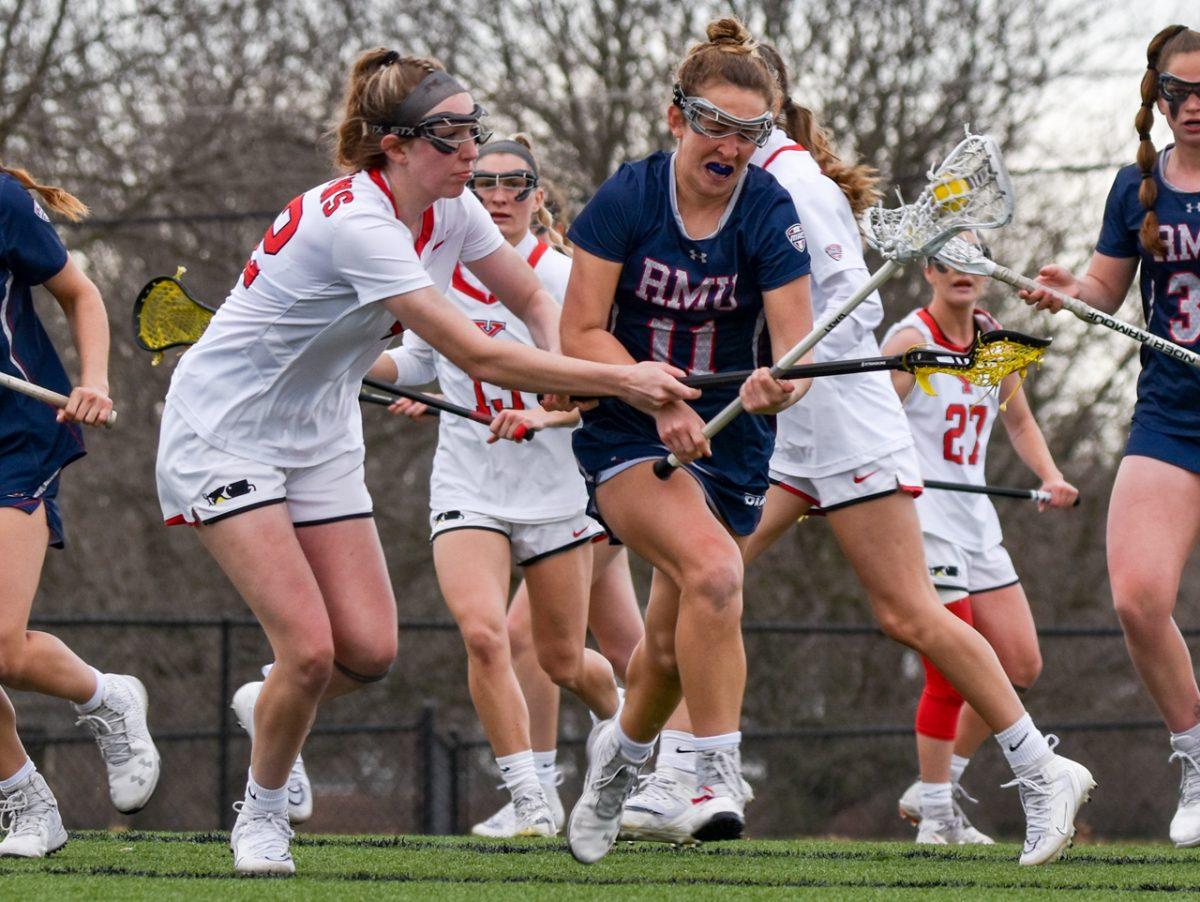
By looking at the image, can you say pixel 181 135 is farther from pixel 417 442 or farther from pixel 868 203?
pixel 868 203

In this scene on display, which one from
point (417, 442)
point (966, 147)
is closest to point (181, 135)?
point (417, 442)

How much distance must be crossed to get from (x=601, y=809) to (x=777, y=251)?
1.43 m

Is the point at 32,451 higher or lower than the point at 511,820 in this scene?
higher

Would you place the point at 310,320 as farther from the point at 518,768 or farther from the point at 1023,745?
the point at 518,768

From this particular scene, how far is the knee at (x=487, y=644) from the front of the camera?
6.16 metres

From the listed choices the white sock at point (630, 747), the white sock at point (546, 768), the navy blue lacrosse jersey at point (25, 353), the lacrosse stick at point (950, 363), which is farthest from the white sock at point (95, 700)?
the lacrosse stick at point (950, 363)

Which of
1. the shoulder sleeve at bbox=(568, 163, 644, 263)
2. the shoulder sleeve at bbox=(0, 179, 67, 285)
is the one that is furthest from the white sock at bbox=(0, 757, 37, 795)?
the shoulder sleeve at bbox=(568, 163, 644, 263)

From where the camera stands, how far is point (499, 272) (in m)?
4.90

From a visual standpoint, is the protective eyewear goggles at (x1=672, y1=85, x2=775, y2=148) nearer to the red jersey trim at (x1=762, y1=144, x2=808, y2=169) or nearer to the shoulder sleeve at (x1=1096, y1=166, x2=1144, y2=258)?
the red jersey trim at (x1=762, y1=144, x2=808, y2=169)

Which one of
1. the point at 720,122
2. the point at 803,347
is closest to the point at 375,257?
the point at 720,122

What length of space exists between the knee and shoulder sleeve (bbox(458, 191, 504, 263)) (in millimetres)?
1695

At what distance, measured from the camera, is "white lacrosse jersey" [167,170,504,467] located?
429cm

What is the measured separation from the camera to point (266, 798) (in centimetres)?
458

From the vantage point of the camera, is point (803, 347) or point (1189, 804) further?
point (1189, 804)
